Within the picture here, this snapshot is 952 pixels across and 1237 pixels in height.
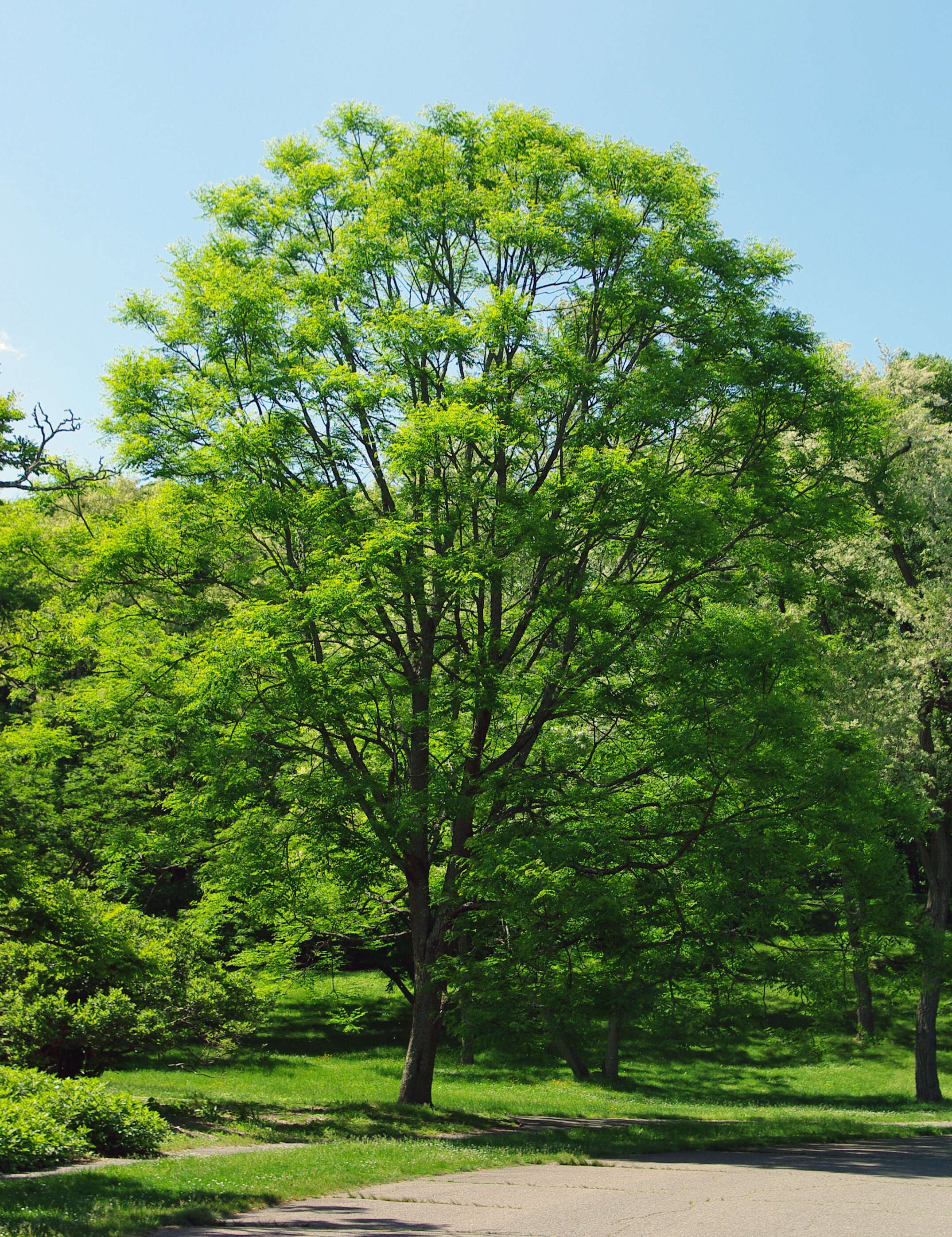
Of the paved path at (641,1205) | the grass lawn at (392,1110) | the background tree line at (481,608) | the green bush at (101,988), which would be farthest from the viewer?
the background tree line at (481,608)

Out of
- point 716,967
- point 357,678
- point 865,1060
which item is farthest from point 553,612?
point 865,1060

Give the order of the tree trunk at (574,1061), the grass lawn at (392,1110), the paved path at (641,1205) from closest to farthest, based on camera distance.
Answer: the paved path at (641,1205)
the grass lawn at (392,1110)
the tree trunk at (574,1061)

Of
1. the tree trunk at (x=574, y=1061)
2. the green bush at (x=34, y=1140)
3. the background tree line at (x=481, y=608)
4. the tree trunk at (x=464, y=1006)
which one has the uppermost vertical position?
the background tree line at (x=481, y=608)

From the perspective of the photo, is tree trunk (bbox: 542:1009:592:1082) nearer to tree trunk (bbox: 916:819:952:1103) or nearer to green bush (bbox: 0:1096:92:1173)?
tree trunk (bbox: 916:819:952:1103)

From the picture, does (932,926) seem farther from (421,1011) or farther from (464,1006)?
(464,1006)

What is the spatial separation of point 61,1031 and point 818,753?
12.1 metres

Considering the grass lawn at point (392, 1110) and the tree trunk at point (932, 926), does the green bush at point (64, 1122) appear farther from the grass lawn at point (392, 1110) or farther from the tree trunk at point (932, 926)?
the tree trunk at point (932, 926)

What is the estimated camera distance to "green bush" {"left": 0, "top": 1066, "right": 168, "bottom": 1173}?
9.48 m

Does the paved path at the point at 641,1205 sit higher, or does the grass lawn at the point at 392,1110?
the paved path at the point at 641,1205

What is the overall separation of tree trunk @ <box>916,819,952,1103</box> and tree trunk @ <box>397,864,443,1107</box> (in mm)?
9438

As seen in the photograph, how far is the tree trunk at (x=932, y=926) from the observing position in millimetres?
A: 23438

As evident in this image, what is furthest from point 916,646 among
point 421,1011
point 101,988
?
point 101,988

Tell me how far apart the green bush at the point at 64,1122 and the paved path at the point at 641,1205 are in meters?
3.06

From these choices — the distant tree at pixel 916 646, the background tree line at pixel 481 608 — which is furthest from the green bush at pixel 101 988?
the distant tree at pixel 916 646
